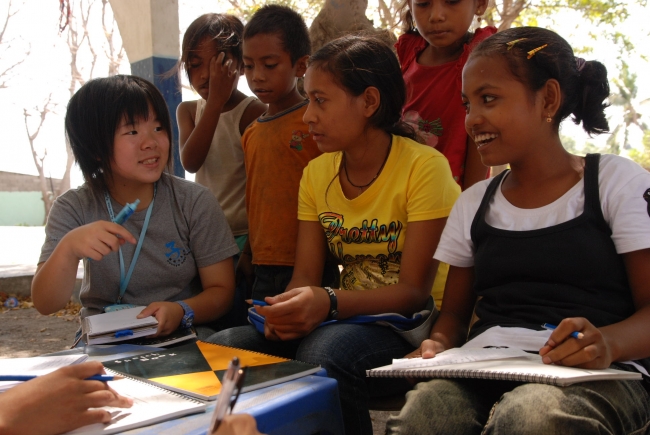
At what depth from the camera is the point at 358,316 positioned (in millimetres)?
1894

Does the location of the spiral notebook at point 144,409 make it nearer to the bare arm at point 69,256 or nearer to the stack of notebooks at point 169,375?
the stack of notebooks at point 169,375

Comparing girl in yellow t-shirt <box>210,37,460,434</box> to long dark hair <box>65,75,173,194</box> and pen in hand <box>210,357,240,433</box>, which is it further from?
pen in hand <box>210,357,240,433</box>

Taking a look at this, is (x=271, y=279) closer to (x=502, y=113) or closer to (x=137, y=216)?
(x=137, y=216)

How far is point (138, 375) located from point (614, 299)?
1175 millimetres

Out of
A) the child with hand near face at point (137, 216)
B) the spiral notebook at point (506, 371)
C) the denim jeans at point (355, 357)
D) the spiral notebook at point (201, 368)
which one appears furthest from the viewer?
the child with hand near face at point (137, 216)

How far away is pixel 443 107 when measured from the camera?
259cm

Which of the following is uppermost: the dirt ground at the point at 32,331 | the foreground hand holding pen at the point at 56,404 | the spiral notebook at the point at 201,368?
the foreground hand holding pen at the point at 56,404

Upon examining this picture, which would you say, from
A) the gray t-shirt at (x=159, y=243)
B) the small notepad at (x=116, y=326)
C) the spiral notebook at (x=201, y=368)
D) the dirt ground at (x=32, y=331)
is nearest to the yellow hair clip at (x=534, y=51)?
the spiral notebook at (x=201, y=368)

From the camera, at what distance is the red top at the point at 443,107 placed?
2568mm

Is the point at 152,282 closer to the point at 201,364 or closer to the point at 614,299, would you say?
the point at 201,364

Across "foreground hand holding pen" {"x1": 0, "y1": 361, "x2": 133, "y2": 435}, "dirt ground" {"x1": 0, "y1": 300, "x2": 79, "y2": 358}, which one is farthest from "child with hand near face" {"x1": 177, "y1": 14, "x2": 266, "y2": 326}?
"dirt ground" {"x1": 0, "y1": 300, "x2": 79, "y2": 358}

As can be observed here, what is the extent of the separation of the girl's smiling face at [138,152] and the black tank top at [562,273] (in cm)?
121

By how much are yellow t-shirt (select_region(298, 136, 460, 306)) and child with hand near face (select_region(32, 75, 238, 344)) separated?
439mm

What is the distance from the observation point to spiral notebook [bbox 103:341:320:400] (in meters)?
1.38
